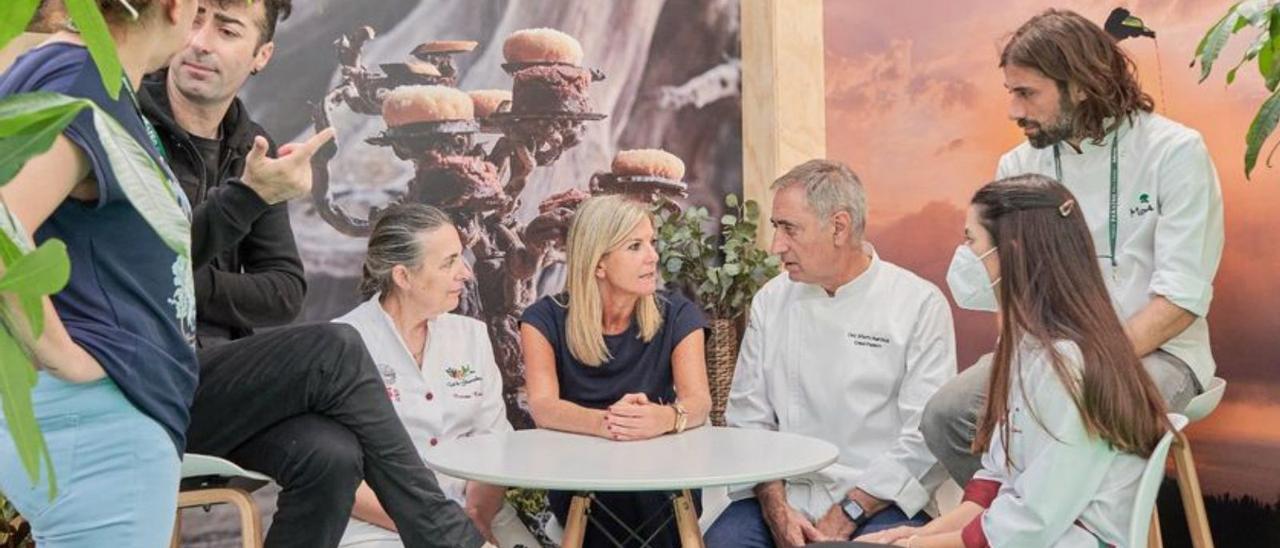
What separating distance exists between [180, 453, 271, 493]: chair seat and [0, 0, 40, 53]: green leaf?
6.05 ft

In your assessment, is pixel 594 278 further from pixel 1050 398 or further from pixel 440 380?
pixel 1050 398

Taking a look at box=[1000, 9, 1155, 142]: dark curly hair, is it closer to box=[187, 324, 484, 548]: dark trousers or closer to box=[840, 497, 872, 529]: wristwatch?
box=[840, 497, 872, 529]: wristwatch

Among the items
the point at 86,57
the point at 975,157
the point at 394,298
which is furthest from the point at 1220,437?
the point at 86,57

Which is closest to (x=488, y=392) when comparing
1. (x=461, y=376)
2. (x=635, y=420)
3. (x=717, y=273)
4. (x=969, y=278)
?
(x=461, y=376)

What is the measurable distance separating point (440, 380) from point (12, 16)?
349cm

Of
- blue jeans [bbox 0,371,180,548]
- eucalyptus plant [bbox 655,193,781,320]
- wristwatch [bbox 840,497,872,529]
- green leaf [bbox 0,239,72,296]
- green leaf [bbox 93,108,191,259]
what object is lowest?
wristwatch [bbox 840,497,872,529]

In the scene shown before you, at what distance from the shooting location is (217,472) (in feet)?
8.43

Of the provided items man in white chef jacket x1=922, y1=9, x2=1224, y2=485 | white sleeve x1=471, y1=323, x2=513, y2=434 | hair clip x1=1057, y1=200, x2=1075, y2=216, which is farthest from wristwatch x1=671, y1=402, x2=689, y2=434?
hair clip x1=1057, y1=200, x2=1075, y2=216

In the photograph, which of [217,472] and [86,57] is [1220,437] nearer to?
[217,472]

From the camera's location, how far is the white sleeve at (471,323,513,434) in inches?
162

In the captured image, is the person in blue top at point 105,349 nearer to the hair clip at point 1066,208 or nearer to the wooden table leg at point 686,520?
the wooden table leg at point 686,520

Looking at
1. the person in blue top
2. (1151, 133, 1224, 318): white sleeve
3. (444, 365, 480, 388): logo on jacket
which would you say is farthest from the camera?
(444, 365, 480, 388): logo on jacket

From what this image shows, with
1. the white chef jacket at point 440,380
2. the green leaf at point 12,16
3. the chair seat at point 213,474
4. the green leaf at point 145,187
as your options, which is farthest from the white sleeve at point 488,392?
the green leaf at point 12,16

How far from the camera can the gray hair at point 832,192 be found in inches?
147
